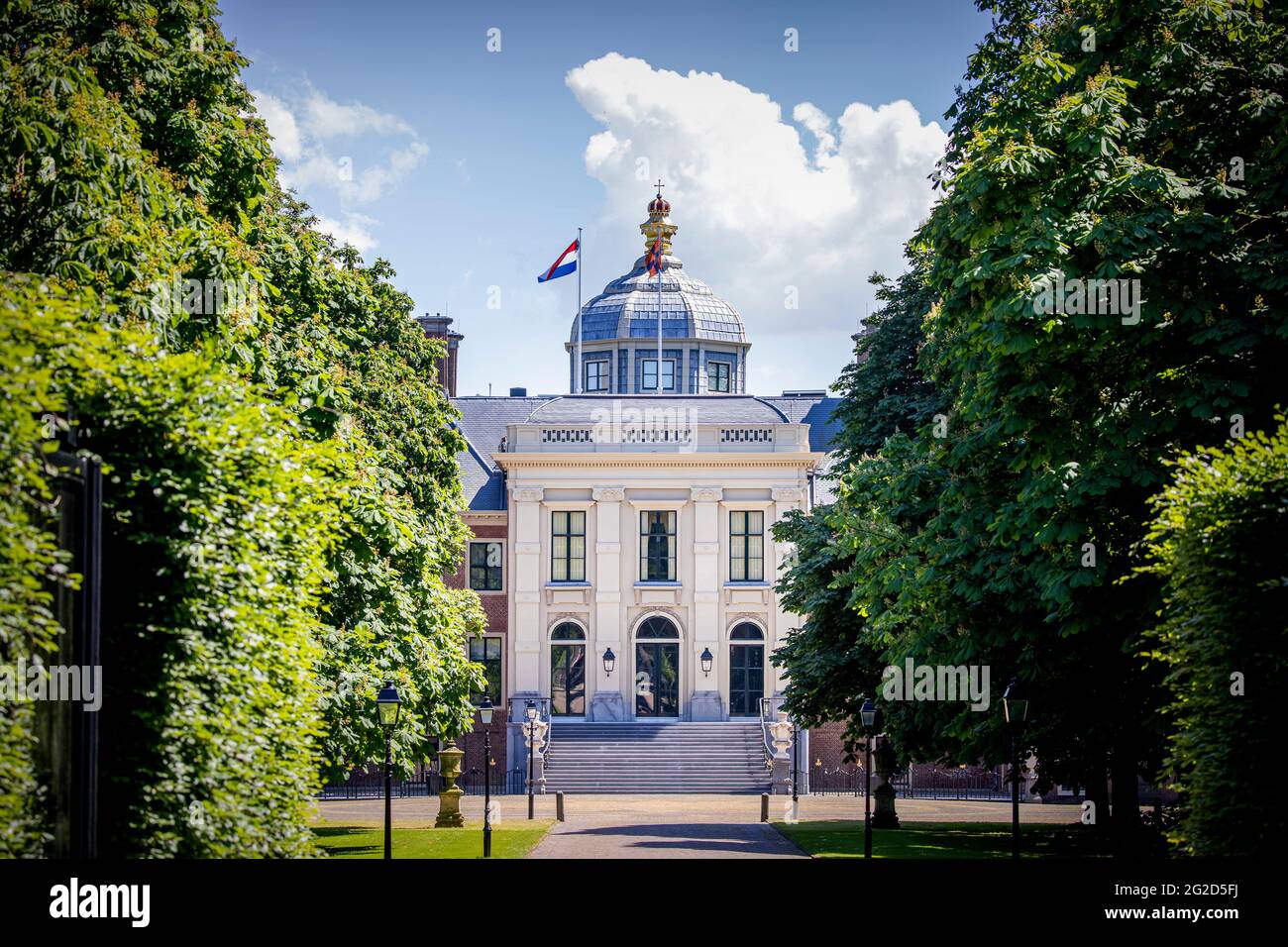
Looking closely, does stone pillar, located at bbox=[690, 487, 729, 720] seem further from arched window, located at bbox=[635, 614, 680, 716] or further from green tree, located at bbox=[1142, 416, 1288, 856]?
green tree, located at bbox=[1142, 416, 1288, 856]

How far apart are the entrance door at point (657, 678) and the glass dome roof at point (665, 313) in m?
20.3

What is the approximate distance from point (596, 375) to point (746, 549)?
1978 cm

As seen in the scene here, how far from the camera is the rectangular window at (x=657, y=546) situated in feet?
189

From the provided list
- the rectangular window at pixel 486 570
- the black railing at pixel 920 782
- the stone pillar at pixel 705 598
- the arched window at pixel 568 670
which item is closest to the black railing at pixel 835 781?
the black railing at pixel 920 782

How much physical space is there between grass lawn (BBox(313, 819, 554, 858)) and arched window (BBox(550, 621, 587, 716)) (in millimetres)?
18813

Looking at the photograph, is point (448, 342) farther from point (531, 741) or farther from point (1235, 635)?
point (1235, 635)

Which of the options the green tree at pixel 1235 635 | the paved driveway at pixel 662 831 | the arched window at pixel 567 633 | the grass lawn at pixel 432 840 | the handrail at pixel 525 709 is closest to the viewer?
the green tree at pixel 1235 635

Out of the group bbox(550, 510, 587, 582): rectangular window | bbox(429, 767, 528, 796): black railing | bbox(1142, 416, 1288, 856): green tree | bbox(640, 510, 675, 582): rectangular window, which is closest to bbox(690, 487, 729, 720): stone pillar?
bbox(640, 510, 675, 582): rectangular window

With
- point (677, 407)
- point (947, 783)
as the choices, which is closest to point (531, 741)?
point (947, 783)

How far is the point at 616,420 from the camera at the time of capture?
193 ft

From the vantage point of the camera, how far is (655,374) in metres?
74.1

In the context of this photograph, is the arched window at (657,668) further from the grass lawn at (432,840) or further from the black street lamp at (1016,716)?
the black street lamp at (1016,716)

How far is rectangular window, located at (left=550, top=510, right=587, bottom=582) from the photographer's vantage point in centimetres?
5744
